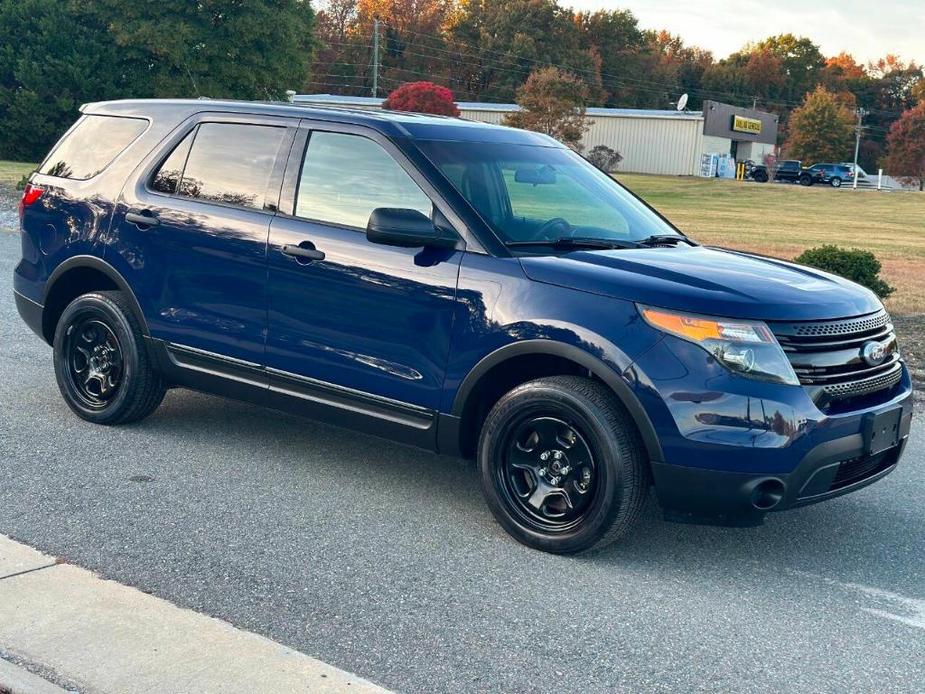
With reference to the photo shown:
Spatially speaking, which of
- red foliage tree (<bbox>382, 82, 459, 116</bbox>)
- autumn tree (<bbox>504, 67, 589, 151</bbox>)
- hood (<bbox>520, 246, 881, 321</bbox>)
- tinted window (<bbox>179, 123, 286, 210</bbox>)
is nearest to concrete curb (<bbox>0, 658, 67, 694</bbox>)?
hood (<bbox>520, 246, 881, 321</bbox>)

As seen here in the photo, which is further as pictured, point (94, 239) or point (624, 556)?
point (94, 239)

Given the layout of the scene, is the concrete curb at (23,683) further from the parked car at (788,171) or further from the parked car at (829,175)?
the parked car at (788,171)

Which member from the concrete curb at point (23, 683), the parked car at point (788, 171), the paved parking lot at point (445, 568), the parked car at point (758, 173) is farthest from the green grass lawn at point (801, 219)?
the concrete curb at point (23, 683)

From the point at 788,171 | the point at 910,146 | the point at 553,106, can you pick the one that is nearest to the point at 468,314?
the point at 553,106

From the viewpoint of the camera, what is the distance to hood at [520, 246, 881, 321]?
4328 mm

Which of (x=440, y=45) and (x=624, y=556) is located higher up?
(x=440, y=45)

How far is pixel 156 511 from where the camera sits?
5004 mm

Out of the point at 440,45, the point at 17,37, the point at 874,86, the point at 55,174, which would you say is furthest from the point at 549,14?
the point at 55,174

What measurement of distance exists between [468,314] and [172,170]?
220 centimetres

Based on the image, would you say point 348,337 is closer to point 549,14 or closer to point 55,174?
point 55,174

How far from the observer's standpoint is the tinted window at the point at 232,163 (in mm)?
5582

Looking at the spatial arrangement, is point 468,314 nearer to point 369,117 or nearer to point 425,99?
point 369,117

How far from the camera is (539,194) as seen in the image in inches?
219

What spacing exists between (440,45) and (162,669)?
3953 inches
